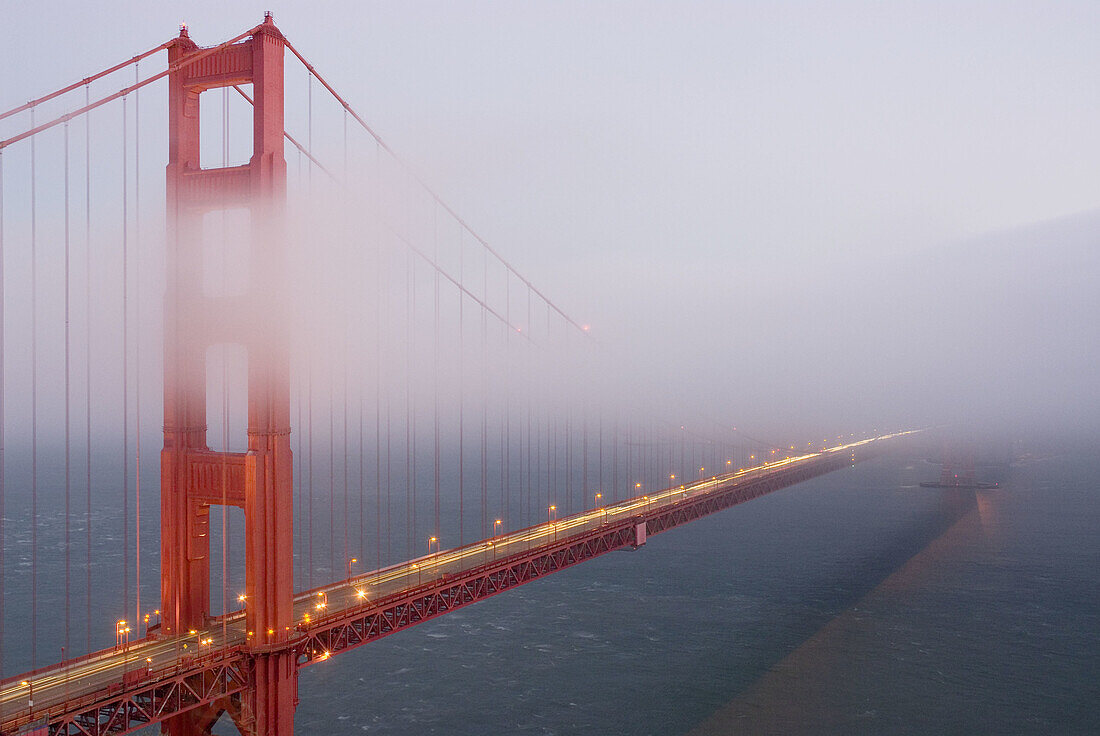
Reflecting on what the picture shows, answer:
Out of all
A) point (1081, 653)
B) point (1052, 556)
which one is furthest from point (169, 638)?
point (1052, 556)

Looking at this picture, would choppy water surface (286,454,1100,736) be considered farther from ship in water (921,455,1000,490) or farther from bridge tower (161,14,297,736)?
ship in water (921,455,1000,490)

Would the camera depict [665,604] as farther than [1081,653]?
Yes

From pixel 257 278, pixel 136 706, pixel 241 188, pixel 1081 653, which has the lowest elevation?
pixel 1081 653

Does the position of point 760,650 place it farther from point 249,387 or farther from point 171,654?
point 249,387

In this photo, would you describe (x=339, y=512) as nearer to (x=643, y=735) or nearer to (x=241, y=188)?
(x=643, y=735)

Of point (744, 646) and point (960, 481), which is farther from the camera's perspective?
point (960, 481)

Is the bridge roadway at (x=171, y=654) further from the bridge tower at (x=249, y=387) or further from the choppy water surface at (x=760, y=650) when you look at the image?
the choppy water surface at (x=760, y=650)

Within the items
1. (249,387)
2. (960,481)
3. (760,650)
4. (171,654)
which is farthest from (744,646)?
(960,481)

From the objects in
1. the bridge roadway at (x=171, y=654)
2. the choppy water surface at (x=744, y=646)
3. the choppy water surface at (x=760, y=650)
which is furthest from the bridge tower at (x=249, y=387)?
the choppy water surface at (x=760, y=650)
